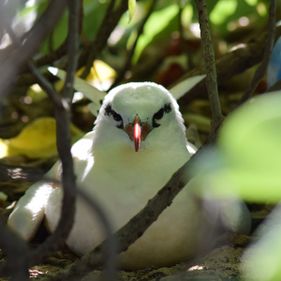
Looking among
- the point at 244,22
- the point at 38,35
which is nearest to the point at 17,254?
the point at 38,35

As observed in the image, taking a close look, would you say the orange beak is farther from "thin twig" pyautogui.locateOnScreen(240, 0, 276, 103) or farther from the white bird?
"thin twig" pyautogui.locateOnScreen(240, 0, 276, 103)

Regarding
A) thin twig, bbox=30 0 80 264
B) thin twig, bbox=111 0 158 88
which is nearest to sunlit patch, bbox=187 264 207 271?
thin twig, bbox=30 0 80 264

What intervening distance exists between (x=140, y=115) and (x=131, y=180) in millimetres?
245

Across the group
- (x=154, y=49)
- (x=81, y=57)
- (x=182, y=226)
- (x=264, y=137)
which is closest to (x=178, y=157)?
(x=182, y=226)

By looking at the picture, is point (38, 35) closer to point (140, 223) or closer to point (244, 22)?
point (140, 223)

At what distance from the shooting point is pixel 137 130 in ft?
9.40

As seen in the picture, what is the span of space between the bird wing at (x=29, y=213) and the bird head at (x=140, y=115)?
0.98 feet

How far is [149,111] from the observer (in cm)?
298

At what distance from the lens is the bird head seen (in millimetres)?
2951

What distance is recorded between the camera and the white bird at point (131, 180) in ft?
8.93

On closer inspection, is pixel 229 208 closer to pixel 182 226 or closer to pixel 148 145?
pixel 182 226

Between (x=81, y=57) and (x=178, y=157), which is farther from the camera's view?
(x=81, y=57)

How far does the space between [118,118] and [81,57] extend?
1.15m

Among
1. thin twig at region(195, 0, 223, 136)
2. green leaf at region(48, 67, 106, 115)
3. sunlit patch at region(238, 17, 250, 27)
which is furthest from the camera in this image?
sunlit patch at region(238, 17, 250, 27)
